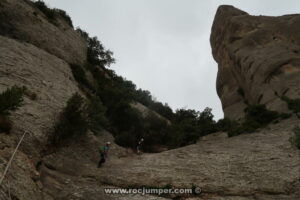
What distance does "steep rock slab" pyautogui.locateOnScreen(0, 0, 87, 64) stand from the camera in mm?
31812

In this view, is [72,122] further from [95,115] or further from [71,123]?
[95,115]

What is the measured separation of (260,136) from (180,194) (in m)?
13.7

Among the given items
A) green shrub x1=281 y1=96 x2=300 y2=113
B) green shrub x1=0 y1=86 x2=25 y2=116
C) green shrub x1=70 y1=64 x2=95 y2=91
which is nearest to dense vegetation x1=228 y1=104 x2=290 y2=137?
green shrub x1=281 y1=96 x2=300 y2=113

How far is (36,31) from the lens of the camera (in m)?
33.7

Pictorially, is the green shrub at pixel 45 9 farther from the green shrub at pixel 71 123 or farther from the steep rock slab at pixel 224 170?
the steep rock slab at pixel 224 170

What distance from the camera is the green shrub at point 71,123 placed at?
1908cm

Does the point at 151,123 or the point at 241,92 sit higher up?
the point at 241,92

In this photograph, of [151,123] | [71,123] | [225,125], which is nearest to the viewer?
[71,123]

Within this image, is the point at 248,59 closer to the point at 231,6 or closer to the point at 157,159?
the point at 231,6

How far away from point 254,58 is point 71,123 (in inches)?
1161

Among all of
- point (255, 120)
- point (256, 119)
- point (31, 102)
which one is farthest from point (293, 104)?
point (31, 102)

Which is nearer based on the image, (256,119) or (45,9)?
(256,119)

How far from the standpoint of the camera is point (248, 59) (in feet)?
146

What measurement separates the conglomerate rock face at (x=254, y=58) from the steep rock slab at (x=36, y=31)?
2031cm
